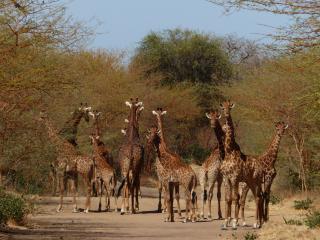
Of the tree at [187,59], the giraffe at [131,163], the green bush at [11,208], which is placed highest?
the tree at [187,59]

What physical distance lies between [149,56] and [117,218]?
116ft

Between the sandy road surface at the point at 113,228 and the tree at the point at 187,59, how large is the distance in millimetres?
32461

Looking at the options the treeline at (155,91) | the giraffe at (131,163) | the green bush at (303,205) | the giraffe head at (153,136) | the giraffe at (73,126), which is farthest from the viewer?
Result: the giraffe at (73,126)

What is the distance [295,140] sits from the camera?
106ft

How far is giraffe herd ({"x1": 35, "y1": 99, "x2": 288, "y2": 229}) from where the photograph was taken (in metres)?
20.0

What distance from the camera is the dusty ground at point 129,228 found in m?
17.1

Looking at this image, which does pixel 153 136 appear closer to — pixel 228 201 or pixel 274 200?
pixel 228 201

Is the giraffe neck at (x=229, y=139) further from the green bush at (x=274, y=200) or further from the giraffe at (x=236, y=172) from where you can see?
the green bush at (x=274, y=200)

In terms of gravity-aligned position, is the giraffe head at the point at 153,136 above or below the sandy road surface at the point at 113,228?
above

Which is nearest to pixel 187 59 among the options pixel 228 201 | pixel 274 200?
pixel 274 200

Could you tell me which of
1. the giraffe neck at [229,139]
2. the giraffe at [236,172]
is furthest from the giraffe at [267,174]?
the giraffe neck at [229,139]

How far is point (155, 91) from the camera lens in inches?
2067

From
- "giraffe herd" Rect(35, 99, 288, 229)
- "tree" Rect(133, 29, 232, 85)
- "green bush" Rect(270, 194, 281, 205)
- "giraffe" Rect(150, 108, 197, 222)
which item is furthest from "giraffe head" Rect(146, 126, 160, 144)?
"tree" Rect(133, 29, 232, 85)

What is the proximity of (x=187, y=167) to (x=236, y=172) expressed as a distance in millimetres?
3335
